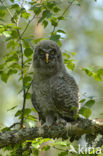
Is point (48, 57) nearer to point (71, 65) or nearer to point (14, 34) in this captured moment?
point (71, 65)

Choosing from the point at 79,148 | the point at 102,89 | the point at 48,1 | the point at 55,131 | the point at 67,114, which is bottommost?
the point at 79,148

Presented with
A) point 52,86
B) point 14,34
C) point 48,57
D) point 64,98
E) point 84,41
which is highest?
point 84,41

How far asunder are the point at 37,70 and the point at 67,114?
102 centimetres

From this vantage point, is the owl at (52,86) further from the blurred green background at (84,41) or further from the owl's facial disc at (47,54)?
the blurred green background at (84,41)

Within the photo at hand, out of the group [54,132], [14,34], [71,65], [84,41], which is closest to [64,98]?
[71,65]

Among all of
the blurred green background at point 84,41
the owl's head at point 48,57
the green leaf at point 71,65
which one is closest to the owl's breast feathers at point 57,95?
the owl's head at point 48,57

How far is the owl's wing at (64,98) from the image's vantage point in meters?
4.72

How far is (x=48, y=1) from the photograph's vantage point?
4.45 meters

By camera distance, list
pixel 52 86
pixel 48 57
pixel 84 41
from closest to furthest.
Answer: pixel 52 86 → pixel 48 57 → pixel 84 41

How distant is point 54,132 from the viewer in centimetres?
423

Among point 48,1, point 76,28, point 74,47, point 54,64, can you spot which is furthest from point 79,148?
point 76,28

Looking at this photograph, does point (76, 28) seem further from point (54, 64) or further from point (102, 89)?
point (54, 64)

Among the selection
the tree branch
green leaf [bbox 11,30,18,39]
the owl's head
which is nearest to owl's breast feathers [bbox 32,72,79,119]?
the owl's head

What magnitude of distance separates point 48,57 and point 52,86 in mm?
547
